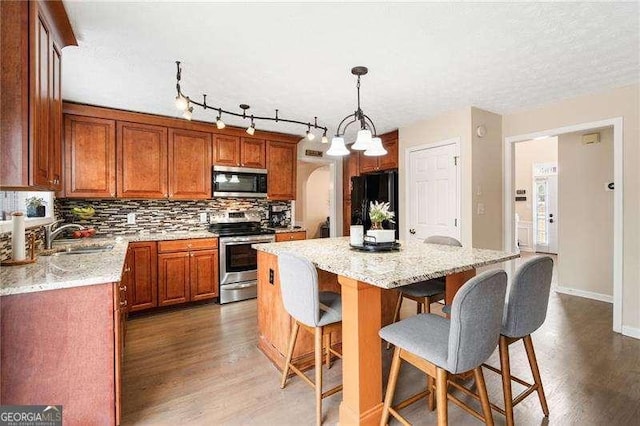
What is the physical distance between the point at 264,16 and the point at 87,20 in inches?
41.0

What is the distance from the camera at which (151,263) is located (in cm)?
335

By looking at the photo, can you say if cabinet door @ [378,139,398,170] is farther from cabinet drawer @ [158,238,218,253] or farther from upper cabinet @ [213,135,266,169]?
cabinet drawer @ [158,238,218,253]

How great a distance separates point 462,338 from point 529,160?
8216 mm

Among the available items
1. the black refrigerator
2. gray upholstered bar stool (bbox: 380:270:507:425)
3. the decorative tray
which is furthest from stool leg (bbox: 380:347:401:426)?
the black refrigerator

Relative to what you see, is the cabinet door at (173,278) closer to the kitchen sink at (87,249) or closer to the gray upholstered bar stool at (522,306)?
the kitchen sink at (87,249)

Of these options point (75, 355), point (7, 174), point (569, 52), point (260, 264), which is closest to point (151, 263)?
point (260, 264)

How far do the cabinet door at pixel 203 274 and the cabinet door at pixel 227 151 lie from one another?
1.17 meters

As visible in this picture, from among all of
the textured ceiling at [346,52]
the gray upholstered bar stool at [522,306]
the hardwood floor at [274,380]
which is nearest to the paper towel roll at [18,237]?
the hardwood floor at [274,380]

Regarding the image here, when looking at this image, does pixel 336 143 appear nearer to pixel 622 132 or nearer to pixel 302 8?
pixel 302 8

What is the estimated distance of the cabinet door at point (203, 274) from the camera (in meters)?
3.60

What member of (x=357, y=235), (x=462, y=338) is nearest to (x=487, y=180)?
(x=357, y=235)

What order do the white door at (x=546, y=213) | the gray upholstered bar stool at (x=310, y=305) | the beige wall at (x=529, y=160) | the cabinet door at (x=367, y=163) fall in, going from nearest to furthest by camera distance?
the gray upholstered bar stool at (x=310, y=305), the cabinet door at (x=367, y=163), the white door at (x=546, y=213), the beige wall at (x=529, y=160)

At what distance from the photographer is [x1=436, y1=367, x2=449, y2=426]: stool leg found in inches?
50.1

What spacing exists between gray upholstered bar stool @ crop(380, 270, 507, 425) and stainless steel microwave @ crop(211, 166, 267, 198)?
310 centimetres
